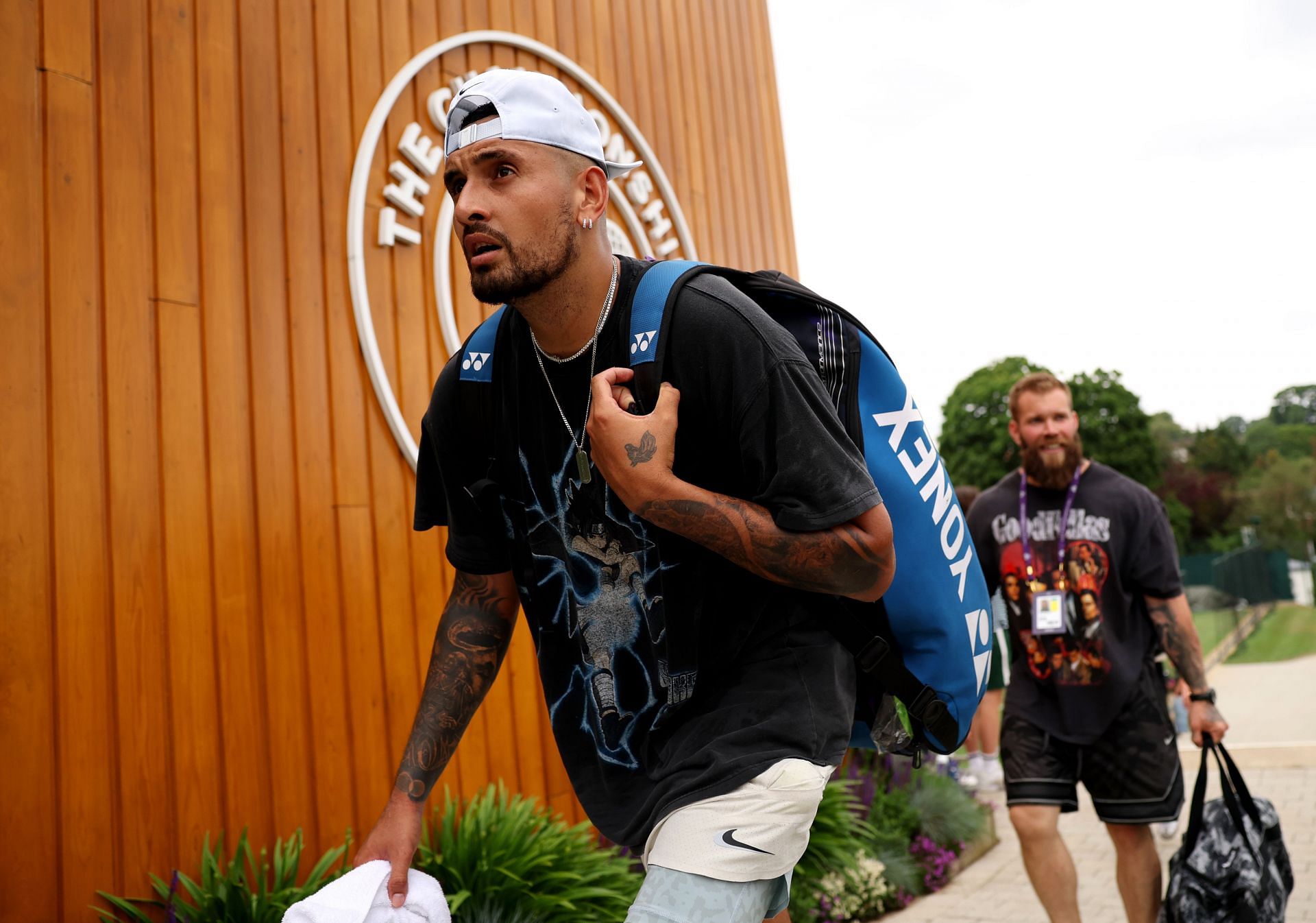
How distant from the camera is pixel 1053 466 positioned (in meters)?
4.61

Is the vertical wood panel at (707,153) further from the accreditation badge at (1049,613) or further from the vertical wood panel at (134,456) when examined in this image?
the vertical wood panel at (134,456)

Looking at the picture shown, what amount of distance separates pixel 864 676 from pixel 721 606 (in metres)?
0.36

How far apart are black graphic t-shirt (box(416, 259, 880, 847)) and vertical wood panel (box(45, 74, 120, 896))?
5.54 ft

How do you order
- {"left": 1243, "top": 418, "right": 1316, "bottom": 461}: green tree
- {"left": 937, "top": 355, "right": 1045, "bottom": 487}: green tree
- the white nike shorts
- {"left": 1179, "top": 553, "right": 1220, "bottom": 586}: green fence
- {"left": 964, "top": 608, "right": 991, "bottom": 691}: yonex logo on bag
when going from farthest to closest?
{"left": 1243, "top": 418, "right": 1316, "bottom": 461}: green tree < {"left": 937, "top": 355, "right": 1045, "bottom": 487}: green tree < {"left": 1179, "top": 553, "right": 1220, "bottom": 586}: green fence < {"left": 964, "top": 608, "right": 991, "bottom": 691}: yonex logo on bag < the white nike shorts

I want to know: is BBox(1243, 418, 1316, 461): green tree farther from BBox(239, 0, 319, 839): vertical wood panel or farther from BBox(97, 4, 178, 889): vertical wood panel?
BBox(97, 4, 178, 889): vertical wood panel

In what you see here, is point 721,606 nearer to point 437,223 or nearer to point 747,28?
point 437,223

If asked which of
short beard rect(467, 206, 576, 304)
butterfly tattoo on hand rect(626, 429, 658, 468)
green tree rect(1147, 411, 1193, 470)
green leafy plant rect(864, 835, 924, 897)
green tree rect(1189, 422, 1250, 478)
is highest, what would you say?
green tree rect(1147, 411, 1193, 470)

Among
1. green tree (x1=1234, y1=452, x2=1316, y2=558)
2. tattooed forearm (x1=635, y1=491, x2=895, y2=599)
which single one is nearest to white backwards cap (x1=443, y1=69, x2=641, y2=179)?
tattooed forearm (x1=635, y1=491, x2=895, y2=599)

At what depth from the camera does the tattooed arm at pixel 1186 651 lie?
4.20 m

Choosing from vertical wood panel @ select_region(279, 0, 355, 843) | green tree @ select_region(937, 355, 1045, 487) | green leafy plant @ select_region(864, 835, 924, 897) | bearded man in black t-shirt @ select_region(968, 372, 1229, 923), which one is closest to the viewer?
vertical wood panel @ select_region(279, 0, 355, 843)

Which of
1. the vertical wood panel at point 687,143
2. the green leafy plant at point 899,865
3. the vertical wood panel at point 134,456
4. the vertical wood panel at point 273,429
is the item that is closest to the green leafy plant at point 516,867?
the vertical wood panel at point 273,429

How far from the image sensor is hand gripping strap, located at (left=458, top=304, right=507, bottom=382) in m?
2.27

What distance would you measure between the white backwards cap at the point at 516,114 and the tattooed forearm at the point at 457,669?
91 cm

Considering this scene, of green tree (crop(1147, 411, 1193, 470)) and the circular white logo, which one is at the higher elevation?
green tree (crop(1147, 411, 1193, 470))
